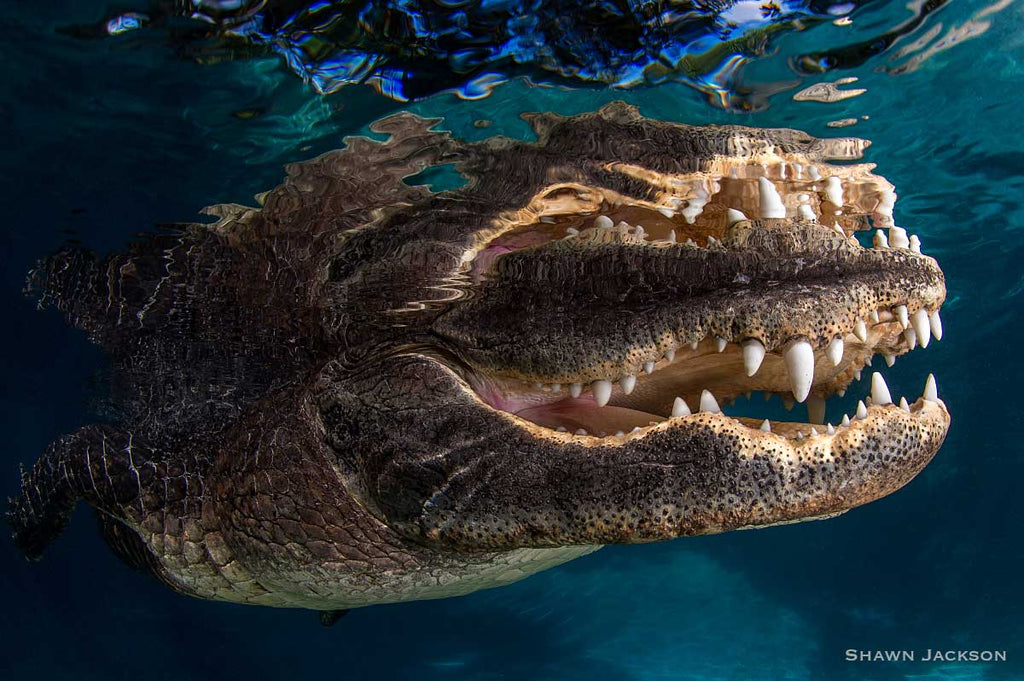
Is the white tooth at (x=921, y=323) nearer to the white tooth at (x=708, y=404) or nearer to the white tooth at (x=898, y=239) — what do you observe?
the white tooth at (x=898, y=239)

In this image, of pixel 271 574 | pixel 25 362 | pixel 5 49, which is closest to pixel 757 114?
pixel 271 574

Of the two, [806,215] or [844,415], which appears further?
[806,215]

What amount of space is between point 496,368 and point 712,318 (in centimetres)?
105

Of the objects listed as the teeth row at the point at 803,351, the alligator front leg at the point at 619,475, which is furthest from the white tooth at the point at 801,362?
the alligator front leg at the point at 619,475

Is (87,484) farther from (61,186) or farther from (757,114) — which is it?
(757,114)

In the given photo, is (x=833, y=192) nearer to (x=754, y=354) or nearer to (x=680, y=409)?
(x=754, y=354)

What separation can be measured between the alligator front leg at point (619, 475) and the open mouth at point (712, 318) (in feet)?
0.24

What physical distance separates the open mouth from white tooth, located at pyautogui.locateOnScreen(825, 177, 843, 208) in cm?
2

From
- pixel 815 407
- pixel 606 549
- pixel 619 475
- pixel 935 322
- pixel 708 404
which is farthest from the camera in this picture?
pixel 606 549

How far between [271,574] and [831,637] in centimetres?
2414

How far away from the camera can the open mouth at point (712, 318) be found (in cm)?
227

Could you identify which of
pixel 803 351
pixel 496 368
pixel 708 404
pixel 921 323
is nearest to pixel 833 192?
pixel 921 323

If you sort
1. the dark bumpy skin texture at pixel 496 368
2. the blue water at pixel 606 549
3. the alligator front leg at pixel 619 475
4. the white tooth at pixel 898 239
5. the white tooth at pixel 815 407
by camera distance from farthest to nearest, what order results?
the blue water at pixel 606 549 < the white tooth at pixel 815 407 < the white tooth at pixel 898 239 < the dark bumpy skin texture at pixel 496 368 < the alligator front leg at pixel 619 475

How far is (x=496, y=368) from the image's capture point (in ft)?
9.44
